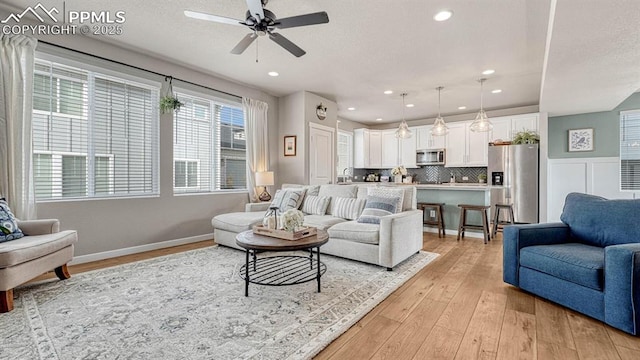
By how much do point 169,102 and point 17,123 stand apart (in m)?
1.58

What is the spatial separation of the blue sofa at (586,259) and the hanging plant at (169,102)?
439 cm

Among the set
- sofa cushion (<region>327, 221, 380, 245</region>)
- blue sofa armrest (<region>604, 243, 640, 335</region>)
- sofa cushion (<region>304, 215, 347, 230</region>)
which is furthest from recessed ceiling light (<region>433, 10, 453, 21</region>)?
sofa cushion (<region>304, 215, 347, 230</region>)

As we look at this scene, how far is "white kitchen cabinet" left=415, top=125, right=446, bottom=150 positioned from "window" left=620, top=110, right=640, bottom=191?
3.16 m

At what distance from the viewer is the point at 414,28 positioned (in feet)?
10.3

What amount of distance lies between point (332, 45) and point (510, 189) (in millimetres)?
4690

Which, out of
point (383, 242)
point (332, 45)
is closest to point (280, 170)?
point (332, 45)

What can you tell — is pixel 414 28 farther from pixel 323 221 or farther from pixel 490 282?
pixel 490 282

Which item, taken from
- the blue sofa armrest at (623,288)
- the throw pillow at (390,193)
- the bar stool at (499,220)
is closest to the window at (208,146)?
the throw pillow at (390,193)

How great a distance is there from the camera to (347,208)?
4.07 m

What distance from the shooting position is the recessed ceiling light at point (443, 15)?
2824 mm

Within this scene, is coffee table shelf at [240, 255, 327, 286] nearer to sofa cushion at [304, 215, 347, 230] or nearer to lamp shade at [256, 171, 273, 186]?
sofa cushion at [304, 215, 347, 230]

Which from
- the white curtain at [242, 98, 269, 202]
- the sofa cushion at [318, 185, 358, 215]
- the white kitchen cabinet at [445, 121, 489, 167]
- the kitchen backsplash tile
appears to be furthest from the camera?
the kitchen backsplash tile

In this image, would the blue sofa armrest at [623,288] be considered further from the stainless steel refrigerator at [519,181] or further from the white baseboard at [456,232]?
the stainless steel refrigerator at [519,181]

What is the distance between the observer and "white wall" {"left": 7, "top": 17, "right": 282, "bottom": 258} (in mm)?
3422
